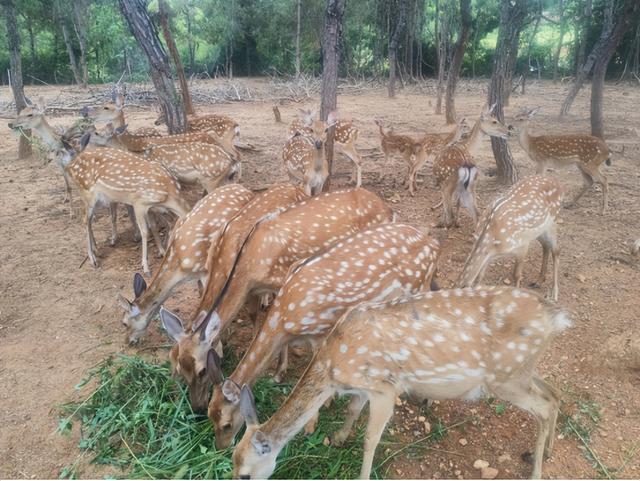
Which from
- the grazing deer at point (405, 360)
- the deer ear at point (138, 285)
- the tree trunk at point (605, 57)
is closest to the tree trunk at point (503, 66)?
the tree trunk at point (605, 57)

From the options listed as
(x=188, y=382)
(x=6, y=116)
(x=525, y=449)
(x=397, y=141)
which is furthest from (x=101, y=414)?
(x=6, y=116)

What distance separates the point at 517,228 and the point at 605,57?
18.9ft

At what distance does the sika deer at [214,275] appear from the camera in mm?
2867

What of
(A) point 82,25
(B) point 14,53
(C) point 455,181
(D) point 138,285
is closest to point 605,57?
(C) point 455,181

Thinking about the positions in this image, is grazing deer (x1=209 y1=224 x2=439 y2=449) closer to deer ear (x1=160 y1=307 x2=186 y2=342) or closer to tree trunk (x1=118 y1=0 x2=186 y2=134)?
deer ear (x1=160 y1=307 x2=186 y2=342)

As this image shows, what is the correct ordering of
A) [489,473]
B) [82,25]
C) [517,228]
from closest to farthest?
[489,473] < [517,228] < [82,25]

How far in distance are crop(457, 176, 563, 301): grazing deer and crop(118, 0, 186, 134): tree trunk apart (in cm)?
447

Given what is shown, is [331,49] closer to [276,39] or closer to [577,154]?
[577,154]

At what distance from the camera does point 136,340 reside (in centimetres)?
A: 379

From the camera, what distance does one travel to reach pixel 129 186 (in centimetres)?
500

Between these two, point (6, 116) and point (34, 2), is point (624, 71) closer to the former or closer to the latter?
point (6, 116)

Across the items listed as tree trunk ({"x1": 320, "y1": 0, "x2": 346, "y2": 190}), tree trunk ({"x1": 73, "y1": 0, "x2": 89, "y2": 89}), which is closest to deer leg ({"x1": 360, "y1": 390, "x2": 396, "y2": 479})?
tree trunk ({"x1": 320, "y1": 0, "x2": 346, "y2": 190})

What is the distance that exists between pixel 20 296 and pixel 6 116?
967cm

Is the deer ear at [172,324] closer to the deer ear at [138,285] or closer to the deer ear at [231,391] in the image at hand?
the deer ear at [231,391]
